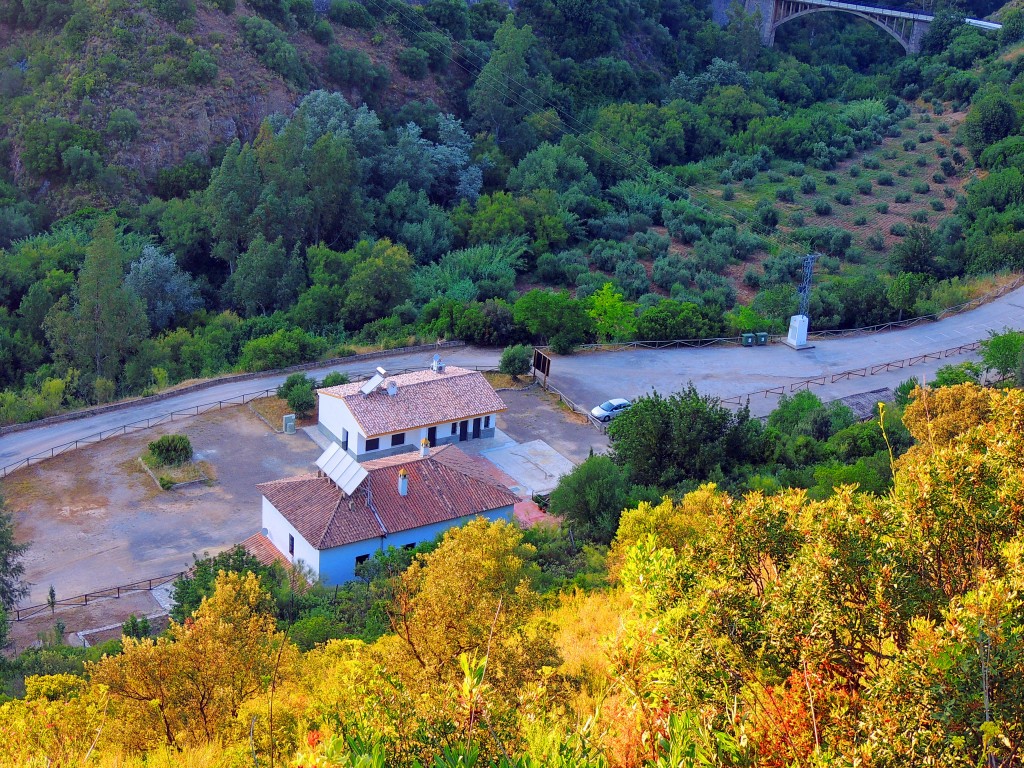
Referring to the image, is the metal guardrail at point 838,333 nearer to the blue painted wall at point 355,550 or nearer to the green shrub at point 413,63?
the blue painted wall at point 355,550

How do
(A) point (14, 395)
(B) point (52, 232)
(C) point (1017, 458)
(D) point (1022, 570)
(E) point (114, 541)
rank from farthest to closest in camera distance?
(B) point (52, 232)
(A) point (14, 395)
(E) point (114, 541)
(C) point (1017, 458)
(D) point (1022, 570)

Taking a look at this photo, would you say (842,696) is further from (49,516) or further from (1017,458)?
(49,516)

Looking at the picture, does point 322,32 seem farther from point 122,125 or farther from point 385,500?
point 385,500

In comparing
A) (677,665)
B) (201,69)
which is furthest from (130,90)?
(677,665)

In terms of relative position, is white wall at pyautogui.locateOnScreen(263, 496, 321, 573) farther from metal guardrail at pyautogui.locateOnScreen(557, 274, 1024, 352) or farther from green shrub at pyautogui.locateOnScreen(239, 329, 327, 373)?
metal guardrail at pyautogui.locateOnScreen(557, 274, 1024, 352)

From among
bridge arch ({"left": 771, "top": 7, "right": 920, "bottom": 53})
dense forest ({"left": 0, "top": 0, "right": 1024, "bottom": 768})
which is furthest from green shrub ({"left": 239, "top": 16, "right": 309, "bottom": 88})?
A: bridge arch ({"left": 771, "top": 7, "right": 920, "bottom": 53})

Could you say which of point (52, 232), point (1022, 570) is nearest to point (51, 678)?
point (1022, 570)
